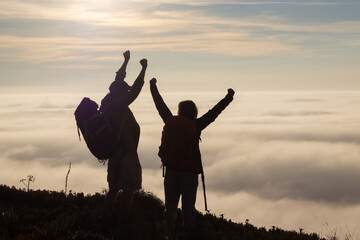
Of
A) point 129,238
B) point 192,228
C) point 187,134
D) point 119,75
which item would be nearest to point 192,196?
point 192,228

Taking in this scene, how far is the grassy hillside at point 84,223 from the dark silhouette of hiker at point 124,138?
1.47 feet

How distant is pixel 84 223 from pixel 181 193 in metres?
1.45

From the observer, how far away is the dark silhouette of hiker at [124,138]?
7.77 metres

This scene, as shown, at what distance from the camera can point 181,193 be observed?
7.20 meters

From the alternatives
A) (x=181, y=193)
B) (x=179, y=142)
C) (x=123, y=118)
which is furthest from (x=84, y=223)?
(x=123, y=118)

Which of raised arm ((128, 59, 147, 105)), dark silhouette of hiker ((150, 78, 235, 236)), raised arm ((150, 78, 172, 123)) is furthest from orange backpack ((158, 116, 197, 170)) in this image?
raised arm ((128, 59, 147, 105))

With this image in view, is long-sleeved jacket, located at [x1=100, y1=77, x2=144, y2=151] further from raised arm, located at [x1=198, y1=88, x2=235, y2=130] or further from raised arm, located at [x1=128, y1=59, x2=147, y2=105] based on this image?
raised arm, located at [x1=198, y1=88, x2=235, y2=130]

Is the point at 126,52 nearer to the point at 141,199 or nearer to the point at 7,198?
the point at 141,199

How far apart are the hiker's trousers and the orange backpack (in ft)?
0.49

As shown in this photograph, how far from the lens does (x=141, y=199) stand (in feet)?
36.1

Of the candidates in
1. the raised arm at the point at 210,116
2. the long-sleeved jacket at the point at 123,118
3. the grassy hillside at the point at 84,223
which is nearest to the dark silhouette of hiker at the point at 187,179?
the raised arm at the point at 210,116

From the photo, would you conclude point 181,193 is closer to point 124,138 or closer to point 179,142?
point 179,142

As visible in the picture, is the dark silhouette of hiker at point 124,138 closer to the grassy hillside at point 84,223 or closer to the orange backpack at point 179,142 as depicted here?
the grassy hillside at point 84,223

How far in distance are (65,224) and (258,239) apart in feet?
10.4
